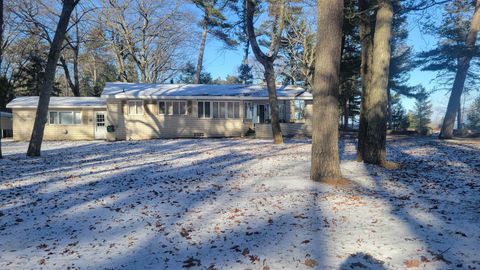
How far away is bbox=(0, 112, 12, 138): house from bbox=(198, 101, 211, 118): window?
17.8 meters

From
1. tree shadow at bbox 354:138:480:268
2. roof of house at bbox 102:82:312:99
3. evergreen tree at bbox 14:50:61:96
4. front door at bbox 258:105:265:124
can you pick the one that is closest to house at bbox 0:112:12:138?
evergreen tree at bbox 14:50:61:96

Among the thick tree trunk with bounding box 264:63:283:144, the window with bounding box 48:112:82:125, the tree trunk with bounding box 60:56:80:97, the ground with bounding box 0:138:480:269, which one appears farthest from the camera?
the tree trunk with bounding box 60:56:80:97

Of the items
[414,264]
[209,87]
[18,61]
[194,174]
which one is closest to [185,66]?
[209,87]

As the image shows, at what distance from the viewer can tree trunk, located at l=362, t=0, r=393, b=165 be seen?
371 inches

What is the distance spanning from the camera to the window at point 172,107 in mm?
23594

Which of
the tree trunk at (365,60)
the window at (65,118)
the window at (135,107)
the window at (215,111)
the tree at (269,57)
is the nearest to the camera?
the tree trunk at (365,60)

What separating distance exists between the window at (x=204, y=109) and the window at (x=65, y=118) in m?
8.72

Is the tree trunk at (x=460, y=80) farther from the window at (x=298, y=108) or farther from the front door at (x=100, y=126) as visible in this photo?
the front door at (x=100, y=126)

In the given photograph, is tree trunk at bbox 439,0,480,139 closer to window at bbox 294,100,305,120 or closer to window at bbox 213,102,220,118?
window at bbox 294,100,305,120

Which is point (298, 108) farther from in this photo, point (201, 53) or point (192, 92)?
point (201, 53)

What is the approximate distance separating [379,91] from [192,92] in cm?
1653

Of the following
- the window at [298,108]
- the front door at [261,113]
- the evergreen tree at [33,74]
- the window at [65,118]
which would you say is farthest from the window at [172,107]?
the evergreen tree at [33,74]

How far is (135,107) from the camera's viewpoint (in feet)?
76.7

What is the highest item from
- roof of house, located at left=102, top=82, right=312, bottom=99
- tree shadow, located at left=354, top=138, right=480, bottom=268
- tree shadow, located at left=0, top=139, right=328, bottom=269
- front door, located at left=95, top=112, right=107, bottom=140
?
roof of house, located at left=102, top=82, right=312, bottom=99
